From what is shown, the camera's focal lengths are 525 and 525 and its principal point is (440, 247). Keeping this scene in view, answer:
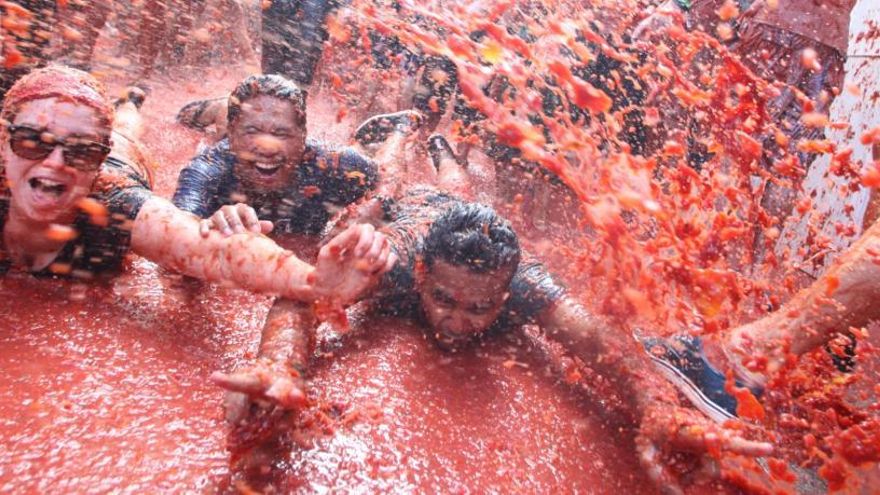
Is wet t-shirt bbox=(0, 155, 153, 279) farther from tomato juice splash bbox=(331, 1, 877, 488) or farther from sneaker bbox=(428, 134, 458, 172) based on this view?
sneaker bbox=(428, 134, 458, 172)

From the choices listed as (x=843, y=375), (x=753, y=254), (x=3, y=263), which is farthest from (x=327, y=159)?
(x=753, y=254)

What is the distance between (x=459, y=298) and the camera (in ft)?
8.36

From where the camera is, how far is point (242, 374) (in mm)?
1571

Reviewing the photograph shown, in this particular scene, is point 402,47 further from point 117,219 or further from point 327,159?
point 117,219

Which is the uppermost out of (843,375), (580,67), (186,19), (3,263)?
(580,67)

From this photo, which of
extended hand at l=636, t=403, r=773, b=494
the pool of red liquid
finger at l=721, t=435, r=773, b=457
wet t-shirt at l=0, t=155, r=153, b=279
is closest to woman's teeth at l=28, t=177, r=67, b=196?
wet t-shirt at l=0, t=155, r=153, b=279

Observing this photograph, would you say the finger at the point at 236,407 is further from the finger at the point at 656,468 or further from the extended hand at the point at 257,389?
the finger at the point at 656,468

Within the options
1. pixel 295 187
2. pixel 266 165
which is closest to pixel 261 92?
pixel 266 165

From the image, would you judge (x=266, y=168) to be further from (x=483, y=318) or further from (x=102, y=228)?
(x=483, y=318)

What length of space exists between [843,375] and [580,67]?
119 inches

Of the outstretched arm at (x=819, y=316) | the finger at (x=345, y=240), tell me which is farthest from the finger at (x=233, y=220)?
the outstretched arm at (x=819, y=316)

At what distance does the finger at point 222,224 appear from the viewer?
7.21ft

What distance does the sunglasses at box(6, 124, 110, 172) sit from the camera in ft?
6.64

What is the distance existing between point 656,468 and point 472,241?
1205 millimetres
